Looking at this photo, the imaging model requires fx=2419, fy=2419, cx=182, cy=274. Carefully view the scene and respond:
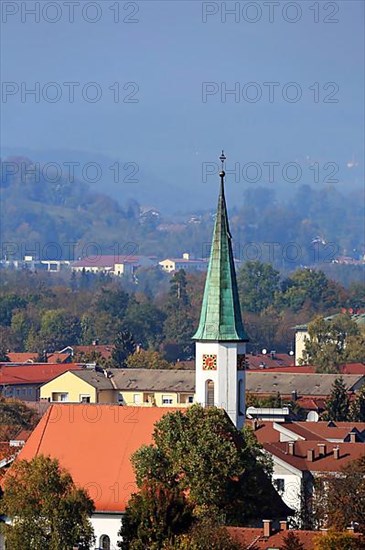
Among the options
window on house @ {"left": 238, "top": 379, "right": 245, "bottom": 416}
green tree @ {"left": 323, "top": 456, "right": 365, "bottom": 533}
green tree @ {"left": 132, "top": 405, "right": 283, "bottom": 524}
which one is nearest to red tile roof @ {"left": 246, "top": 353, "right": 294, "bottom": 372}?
green tree @ {"left": 323, "top": 456, "right": 365, "bottom": 533}

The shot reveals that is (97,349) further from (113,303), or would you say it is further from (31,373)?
(113,303)

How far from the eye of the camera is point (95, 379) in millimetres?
88000

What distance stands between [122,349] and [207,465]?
67076 mm

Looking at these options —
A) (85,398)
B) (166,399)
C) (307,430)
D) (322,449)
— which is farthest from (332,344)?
(322,449)

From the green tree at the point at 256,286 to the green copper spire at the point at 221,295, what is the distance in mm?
98090

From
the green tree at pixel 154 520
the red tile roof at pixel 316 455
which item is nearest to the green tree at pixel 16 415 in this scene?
the red tile roof at pixel 316 455

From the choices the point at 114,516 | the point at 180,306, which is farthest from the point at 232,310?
the point at 180,306

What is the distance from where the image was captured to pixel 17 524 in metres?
42.2

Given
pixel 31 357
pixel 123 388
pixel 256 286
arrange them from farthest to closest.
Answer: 1. pixel 256 286
2. pixel 31 357
3. pixel 123 388

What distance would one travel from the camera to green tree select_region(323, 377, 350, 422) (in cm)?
7700

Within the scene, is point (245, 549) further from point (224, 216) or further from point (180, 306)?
point (180, 306)

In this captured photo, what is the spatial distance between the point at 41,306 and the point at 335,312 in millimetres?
17890

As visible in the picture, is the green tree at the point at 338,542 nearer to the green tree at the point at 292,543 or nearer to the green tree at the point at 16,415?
the green tree at the point at 292,543

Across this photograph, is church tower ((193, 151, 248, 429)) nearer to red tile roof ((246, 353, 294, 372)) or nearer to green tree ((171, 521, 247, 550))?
green tree ((171, 521, 247, 550))
